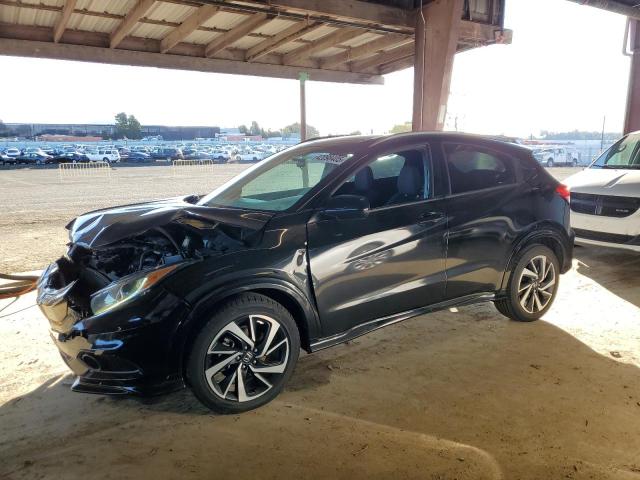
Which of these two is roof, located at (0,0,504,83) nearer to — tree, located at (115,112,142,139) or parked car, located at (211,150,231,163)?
parked car, located at (211,150,231,163)

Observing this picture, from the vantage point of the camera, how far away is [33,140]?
6247 cm

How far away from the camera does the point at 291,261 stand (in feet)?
9.68

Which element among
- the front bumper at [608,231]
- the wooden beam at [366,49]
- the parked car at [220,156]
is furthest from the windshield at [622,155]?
the parked car at [220,156]

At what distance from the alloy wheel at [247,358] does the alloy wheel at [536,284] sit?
7.82 feet

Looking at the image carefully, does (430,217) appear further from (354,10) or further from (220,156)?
(220,156)

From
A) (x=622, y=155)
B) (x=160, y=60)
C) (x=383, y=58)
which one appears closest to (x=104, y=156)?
(x=160, y=60)

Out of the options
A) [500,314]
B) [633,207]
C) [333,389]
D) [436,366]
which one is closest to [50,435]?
[333,389]

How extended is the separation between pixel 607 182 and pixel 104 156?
1745 inches

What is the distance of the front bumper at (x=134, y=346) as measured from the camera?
2590 millimetres

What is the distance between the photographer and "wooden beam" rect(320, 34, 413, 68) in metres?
9.39

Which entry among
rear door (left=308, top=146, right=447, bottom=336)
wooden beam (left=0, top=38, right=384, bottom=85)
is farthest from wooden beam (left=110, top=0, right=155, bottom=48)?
rear door (left=308, top=146, right=447, bottom=336)

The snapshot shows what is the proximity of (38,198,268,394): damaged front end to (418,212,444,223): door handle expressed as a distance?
1206 millimetres

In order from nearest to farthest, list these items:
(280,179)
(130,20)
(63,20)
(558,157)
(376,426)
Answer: (376,426)
(280,179)
(63,20)
(130,20)
(558,157)

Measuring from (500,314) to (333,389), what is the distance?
7.19 ft
